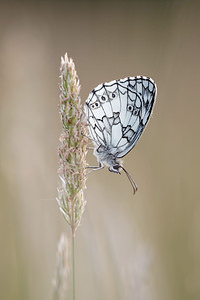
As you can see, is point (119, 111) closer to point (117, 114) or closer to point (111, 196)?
point (117, 114)

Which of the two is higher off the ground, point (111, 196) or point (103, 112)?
point (103, 112)

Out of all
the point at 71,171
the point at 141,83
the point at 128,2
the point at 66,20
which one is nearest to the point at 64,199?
the point at 71,171

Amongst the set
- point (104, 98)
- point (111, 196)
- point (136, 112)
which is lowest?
point (111, 196)

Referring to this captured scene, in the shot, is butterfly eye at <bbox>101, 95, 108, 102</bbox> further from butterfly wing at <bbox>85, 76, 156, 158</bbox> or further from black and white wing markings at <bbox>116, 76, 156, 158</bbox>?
black and white wing markings at <bbox>116, 76, 156, 158</bbox>

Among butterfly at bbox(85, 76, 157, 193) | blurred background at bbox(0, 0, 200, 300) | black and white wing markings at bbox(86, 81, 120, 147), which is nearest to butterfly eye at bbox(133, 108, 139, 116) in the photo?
butterfly at bbox(85, 76, 157, 193)

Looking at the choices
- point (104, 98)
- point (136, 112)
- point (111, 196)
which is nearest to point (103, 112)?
point (104, 98)

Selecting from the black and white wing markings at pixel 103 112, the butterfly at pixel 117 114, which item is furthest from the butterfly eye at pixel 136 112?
the black and white wing markings at pixel 103 112

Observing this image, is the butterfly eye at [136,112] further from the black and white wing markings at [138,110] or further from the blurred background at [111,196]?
the blurred background at [111,196]

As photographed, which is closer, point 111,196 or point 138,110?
point 138,110
